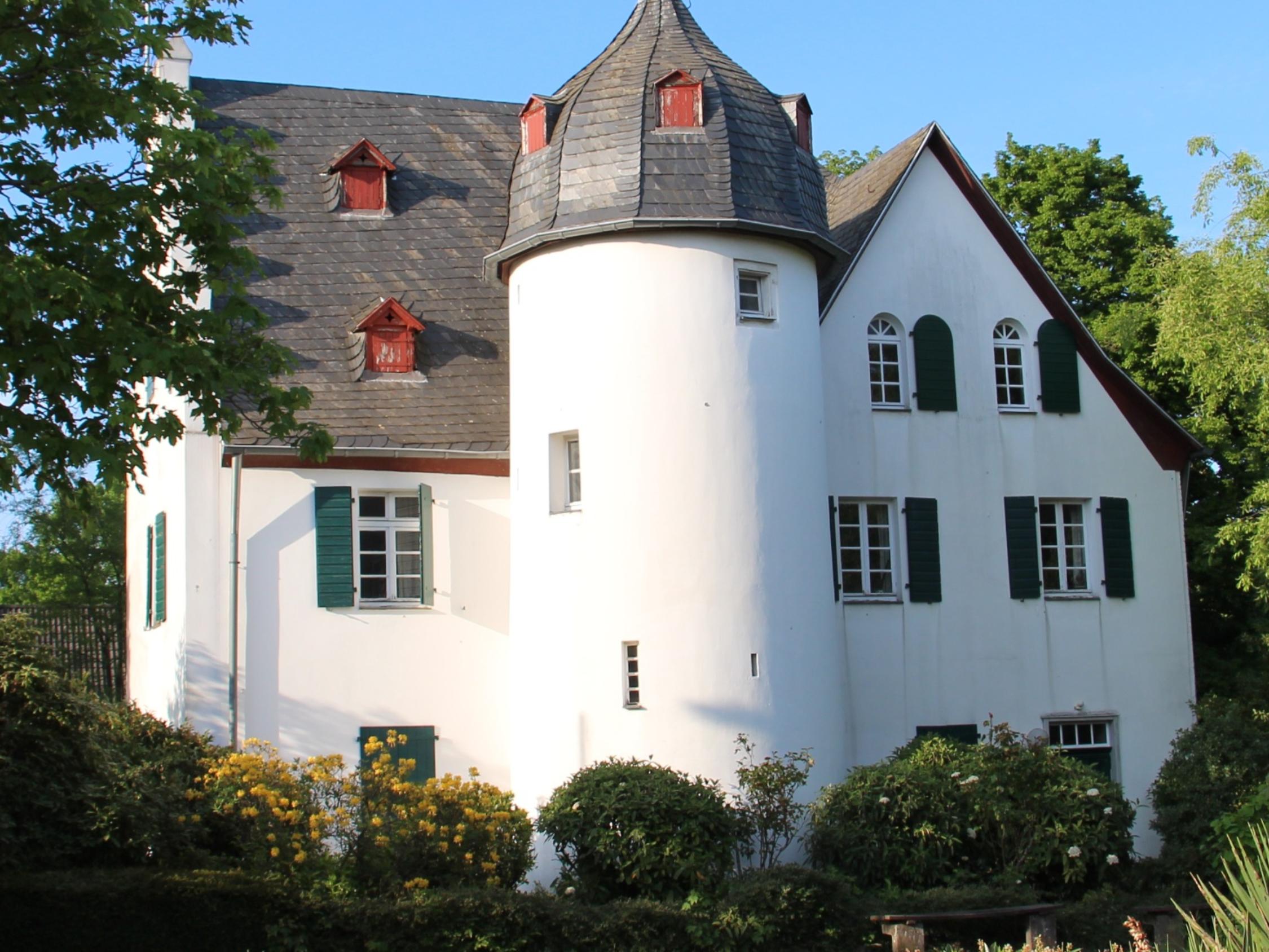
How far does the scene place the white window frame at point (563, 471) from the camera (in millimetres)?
17234

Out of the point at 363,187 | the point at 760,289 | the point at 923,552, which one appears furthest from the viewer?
the point at 363,187

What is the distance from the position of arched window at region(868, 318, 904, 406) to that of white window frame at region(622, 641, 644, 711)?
5116mm

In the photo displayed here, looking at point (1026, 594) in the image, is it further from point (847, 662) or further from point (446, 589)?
point (446, 589)

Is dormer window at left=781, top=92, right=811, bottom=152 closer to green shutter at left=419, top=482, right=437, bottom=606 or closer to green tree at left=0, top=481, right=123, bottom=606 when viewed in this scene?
green shutter at left=419, top=482, right=437, bottom=606

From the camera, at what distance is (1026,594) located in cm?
1956

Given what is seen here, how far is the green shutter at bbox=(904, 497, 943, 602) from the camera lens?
62.7ft

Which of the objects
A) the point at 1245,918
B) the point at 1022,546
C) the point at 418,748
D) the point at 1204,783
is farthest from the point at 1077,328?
the point at 1245,918

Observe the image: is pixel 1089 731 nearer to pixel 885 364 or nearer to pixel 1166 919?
pixel 885 364

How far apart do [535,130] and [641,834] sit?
28.6 ft

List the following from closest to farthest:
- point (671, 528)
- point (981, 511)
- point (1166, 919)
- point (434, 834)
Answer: point (434, 834), point (1166, 919), point (671, 528), point (981, 511)

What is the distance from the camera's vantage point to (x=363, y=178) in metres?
21.1

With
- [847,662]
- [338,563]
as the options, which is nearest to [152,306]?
[338,563]

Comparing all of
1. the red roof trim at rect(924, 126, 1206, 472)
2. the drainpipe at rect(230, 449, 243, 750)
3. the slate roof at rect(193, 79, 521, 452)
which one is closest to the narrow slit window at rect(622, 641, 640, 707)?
the slate roof at rect(193, 79, 521, 452)

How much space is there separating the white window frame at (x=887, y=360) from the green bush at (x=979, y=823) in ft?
16.1
